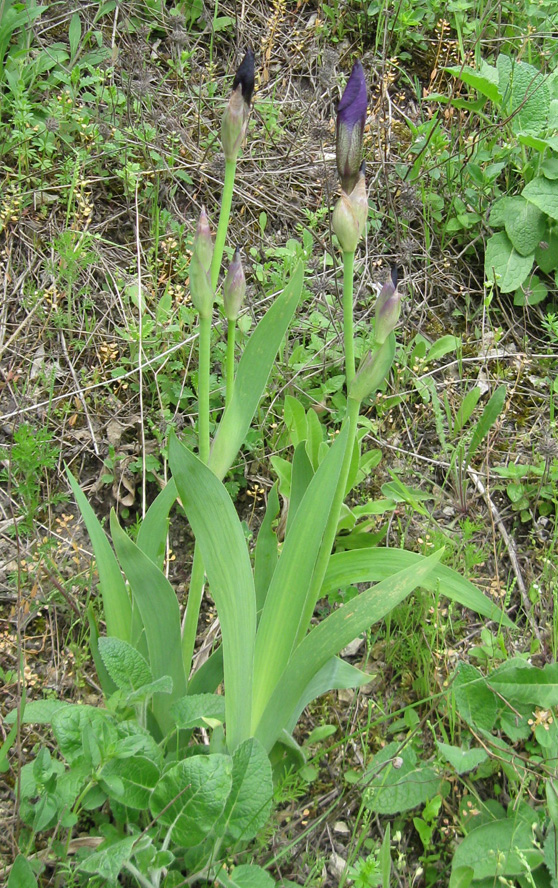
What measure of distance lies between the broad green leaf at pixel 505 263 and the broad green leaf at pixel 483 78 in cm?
44

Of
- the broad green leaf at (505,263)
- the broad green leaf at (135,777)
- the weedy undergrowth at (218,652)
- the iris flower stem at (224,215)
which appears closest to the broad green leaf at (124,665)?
the weedy undergrowth at (218,652)

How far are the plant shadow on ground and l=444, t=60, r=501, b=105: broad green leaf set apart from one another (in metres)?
0.02

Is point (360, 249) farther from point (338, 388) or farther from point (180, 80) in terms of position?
point (180, 80)

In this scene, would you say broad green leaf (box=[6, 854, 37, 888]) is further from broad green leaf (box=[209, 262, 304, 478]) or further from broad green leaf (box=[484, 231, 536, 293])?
broad green leaf (box=[484, 231, 536, 293])

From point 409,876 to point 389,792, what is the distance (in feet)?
0.52

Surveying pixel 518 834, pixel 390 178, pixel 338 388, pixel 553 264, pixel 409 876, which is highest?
pixel 390 178

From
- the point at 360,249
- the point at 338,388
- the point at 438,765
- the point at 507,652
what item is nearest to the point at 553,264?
the point at 360,249

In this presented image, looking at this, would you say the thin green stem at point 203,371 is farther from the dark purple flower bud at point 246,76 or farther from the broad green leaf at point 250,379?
the dark purple flower bud at point 246,76

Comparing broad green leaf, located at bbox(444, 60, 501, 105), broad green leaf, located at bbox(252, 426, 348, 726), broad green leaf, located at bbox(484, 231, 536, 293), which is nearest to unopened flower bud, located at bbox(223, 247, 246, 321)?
broad green leaf, located at bbox(252, 426, 348, 726)

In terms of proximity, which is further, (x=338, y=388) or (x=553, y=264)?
(x=553, y=264)

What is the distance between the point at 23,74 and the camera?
249 centimetres

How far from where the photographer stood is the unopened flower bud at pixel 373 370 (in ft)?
4.03

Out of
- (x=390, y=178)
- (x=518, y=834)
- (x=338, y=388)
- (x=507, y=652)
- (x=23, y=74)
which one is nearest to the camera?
(x=518, y=834)

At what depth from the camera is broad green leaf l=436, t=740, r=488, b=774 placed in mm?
1355
